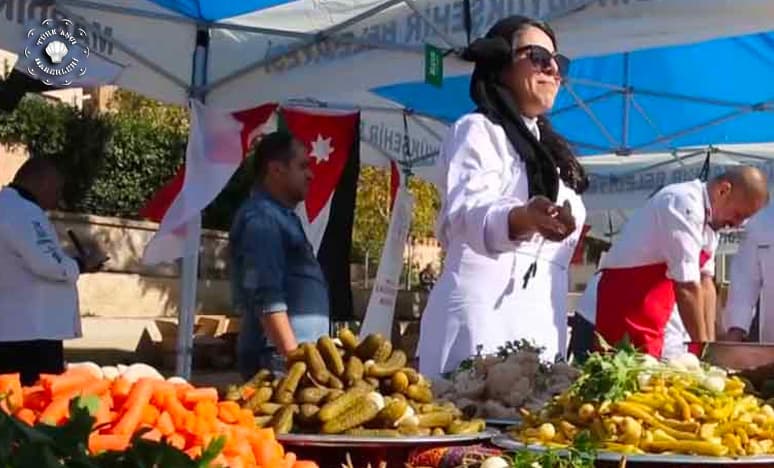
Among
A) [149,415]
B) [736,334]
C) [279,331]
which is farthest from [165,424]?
[736,334]

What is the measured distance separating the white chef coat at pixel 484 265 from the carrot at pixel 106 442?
3.80ft

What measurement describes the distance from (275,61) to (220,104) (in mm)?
423

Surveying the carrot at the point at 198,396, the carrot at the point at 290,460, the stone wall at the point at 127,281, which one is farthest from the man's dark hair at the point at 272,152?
the stone wall at the point at 127,281

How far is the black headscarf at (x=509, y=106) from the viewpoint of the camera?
10.7 feet

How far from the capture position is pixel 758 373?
3051 millimetres

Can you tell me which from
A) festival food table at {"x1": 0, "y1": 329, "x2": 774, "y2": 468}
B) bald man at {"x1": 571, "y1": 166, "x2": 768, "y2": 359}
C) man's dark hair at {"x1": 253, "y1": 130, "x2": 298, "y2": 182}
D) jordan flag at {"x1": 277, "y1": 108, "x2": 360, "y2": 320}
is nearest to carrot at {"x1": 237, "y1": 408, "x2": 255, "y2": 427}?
festival food table at {"x1": 0, "y1": 329, "x2": 774, "y2": 468}

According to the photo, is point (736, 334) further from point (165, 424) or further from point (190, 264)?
point (165, 424)

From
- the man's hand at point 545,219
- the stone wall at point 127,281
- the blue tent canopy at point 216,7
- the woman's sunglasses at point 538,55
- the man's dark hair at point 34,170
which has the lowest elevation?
the stone wall at point 127,281

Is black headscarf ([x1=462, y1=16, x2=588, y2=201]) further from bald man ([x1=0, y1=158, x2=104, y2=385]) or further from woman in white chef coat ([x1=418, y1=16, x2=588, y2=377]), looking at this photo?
bald man ([x1=0, y1=158, x2=104, y2=385])

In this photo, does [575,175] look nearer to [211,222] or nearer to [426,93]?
[426,93]

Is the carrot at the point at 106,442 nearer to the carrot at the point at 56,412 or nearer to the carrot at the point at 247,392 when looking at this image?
the carrot at the point at 56,412

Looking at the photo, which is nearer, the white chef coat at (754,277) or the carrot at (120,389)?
the carrot at (120,389)

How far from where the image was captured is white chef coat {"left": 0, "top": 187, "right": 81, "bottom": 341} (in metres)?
5.30

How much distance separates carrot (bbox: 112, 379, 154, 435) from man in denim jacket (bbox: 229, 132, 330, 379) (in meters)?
1.74
